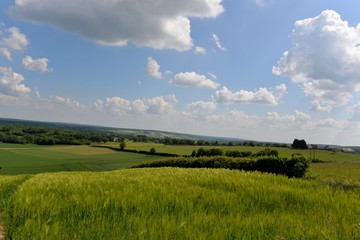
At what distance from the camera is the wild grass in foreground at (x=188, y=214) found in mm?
4379

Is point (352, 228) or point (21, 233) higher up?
point (352, 228)

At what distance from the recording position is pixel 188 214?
19.6 ft

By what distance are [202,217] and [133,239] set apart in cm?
157

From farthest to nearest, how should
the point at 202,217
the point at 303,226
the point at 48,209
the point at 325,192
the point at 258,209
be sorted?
the point at 325,192
the point at 258,209
the point at 48,209
the point at 202,217
the point at 303,226

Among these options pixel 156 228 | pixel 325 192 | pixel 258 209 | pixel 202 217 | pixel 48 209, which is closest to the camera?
pixel 156 228

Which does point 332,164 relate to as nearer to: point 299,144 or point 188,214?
point 188,214

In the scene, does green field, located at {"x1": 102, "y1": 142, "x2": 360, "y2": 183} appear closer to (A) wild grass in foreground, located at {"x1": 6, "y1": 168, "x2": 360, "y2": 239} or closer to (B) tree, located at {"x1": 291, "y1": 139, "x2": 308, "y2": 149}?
(A) wild grass in foreground, located at {"x1": 6, "y1": 168, "x2": 360, "y2": 239}

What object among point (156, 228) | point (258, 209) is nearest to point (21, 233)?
point (156, 228)

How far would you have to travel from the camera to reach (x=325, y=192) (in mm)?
8133

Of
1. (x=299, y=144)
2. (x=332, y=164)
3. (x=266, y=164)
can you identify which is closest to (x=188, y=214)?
(x=266, y=164)

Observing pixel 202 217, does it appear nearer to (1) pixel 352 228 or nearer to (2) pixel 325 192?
(1) pixel 352 228

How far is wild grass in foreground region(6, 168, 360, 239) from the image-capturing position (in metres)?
4.38

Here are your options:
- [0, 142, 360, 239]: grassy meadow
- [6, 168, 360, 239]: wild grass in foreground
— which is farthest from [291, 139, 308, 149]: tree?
[6, 168, 360, 239]: wild grass in foreground

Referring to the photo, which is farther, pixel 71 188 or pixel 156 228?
pixel 71 188
